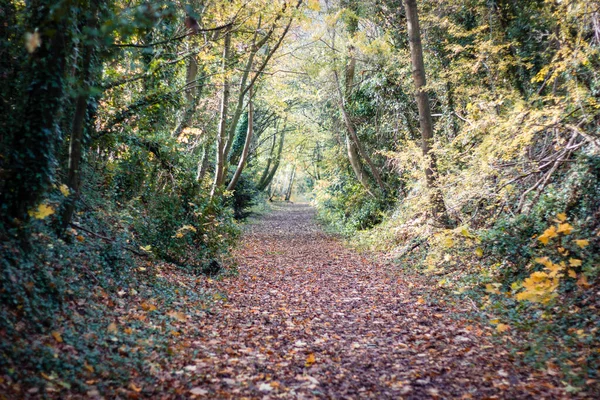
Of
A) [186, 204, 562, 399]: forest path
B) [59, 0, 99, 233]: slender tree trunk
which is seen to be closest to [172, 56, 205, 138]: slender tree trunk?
[186, 204, 562, 399]: forest path

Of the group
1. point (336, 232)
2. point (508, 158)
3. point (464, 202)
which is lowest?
point (336, 232)

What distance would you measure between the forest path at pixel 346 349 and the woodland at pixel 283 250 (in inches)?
1.4

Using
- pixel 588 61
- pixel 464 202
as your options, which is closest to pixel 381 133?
pixel 464 202

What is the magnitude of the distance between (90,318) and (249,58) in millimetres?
10642

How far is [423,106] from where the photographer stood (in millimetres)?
9906

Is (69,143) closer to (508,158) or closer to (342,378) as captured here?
(342,378)

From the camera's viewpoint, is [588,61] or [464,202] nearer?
[588,61]

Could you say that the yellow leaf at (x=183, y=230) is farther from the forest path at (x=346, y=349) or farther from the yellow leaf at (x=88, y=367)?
the yellow leaf at (x=88, y=367)

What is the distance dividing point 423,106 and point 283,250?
7184 millimetres

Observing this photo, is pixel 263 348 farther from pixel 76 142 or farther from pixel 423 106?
pixel 423 106

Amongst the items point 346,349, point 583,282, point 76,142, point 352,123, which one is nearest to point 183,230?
point 76,142

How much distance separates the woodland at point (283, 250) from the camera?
4.10m

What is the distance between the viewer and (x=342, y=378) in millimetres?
4344

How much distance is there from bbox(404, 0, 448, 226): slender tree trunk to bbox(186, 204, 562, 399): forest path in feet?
6.83
